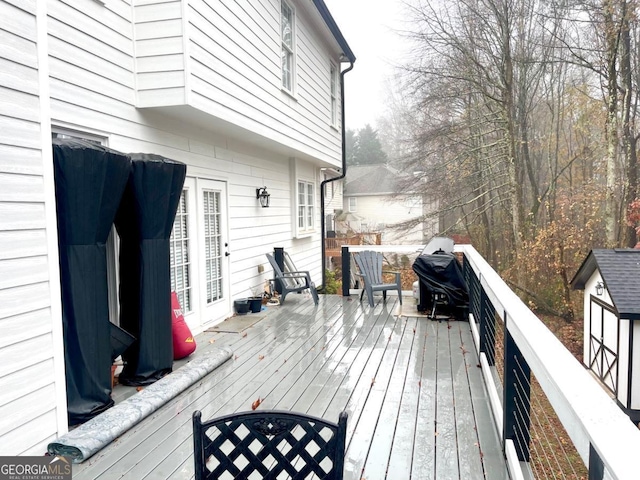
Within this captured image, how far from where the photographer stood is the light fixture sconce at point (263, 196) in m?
6.77

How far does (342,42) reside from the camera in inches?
345

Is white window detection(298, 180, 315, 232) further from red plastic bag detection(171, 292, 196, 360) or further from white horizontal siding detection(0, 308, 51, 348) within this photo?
white horizontal siding detection(0, 308, 51, 348)

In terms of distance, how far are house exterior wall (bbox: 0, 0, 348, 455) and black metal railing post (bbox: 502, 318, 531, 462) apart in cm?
236

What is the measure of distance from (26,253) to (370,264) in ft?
16.2

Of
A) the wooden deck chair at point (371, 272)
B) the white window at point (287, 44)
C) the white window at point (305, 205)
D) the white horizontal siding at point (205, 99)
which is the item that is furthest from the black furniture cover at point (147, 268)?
the white window at point (305, 205)

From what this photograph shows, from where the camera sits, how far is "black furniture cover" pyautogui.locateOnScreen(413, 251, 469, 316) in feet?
17.8

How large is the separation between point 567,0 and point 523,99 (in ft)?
7.04

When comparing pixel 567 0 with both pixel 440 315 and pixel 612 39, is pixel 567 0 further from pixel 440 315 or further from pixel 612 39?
pixel 440 315

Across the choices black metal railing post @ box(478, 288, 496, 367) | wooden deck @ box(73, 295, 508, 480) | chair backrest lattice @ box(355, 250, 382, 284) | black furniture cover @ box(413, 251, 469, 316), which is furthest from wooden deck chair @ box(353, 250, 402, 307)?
black metal railing post @ box(478, 288, 496, 367)

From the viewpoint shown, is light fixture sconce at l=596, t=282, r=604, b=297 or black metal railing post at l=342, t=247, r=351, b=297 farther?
light fixture sconce at l=596, t=282, r=604, b=297

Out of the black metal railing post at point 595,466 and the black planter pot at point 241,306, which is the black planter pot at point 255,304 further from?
the black metal railing post at point 595,466

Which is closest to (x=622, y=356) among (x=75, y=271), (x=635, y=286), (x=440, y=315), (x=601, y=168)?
(x=635, y=286)

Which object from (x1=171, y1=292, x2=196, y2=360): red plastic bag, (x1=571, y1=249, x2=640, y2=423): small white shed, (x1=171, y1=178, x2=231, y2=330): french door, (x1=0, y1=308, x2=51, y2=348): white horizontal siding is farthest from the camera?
(x1=571, y1=249, x2=640, y2=423): small white shed

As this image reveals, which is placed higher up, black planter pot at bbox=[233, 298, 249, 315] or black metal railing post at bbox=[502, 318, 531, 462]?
black metal railing post at bbox=[502, 318, 531, 462]
